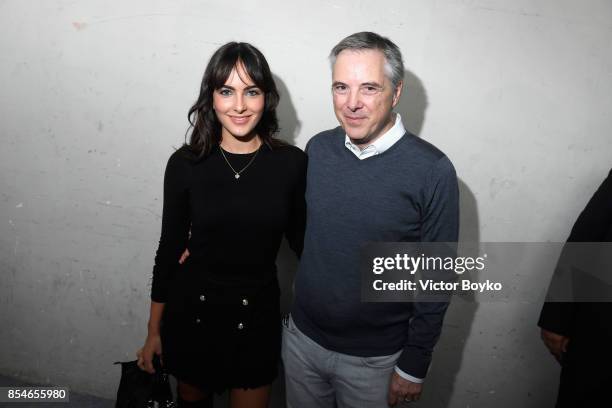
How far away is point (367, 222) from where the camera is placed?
135 centimetres

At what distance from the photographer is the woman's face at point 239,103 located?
1.37 m

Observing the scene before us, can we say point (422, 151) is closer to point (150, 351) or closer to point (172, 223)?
point (172, 223)

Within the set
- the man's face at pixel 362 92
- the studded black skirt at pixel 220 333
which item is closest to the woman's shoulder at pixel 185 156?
the studded black skirt at pixel 220 333

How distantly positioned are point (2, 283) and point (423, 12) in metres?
2.51

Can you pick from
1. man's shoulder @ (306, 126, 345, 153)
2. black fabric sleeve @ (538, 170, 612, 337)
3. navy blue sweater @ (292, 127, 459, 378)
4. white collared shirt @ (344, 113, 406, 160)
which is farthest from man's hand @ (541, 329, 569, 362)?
man's shoulder @ (306, 126, 345, 153)

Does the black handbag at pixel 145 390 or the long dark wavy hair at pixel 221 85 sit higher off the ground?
the long dark wavy hair at pixel 221 85

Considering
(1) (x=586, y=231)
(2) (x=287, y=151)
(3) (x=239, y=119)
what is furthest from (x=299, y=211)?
(1) (x=586, y=231)

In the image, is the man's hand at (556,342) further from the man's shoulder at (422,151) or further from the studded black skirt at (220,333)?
the studded black skirt at (220,333)

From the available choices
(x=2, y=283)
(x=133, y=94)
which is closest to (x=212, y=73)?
(x=133, y=94)

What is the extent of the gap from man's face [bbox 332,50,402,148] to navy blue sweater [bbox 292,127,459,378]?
11 cm

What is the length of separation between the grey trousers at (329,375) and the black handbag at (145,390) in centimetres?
47

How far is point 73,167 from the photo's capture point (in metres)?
2.06

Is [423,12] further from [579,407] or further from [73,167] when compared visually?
[73,167]

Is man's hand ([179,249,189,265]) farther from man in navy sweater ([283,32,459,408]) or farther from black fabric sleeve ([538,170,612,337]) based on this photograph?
black fabric sleeve ([538,170,612,337])
